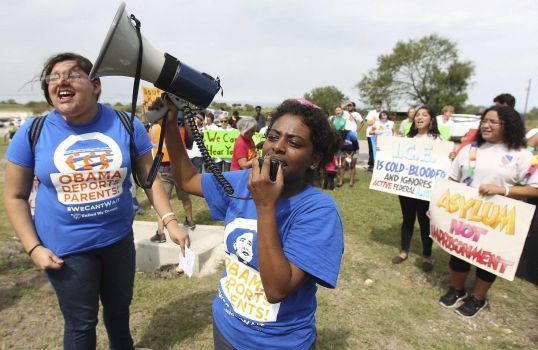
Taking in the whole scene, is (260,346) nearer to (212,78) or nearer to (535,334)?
(212,78)

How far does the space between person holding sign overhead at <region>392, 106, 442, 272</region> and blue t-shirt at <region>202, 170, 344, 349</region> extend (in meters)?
3.17

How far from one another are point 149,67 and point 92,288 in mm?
1325

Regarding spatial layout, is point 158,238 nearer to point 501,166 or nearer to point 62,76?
point 62,76

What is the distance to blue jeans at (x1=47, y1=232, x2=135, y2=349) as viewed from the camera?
187cm

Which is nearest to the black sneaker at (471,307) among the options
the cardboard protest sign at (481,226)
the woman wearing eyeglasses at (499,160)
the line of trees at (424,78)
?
the woman wearing eyeglasses at (499,160)

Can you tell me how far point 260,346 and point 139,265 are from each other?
305 centimetres

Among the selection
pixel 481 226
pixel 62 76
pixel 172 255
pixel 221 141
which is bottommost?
pixel 172 255

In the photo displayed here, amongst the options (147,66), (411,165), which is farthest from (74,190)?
(411,165)

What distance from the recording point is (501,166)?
298cm

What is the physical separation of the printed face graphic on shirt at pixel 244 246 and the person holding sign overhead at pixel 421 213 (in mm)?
3360

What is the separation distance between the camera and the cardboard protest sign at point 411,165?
4.35 m

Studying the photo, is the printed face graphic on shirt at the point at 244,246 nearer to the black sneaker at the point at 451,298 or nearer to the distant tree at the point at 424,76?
the black sneaker at the point at 451,298

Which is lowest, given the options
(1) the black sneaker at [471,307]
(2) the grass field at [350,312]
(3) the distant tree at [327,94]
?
(2) the grass field at [350,312]

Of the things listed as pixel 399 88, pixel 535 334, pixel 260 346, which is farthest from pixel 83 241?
pixel 399 88
